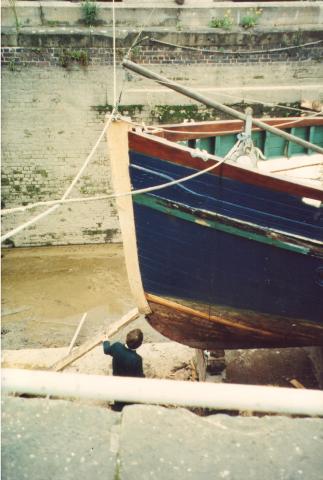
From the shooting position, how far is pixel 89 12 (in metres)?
7.01

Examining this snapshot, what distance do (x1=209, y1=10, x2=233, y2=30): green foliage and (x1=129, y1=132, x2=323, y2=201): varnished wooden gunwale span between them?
4.87 metres

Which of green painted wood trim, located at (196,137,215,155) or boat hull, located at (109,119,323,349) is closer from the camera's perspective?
boat hull, located at (109,119,323,349)

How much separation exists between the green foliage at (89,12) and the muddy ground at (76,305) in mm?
4254

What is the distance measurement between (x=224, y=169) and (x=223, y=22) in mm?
5018

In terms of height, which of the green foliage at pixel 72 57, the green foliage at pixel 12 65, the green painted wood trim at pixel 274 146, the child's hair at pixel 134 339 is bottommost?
the child's hair at pixel 134 339

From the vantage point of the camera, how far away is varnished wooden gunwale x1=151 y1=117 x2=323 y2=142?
4.82m

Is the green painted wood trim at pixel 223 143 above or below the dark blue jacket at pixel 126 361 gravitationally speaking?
above

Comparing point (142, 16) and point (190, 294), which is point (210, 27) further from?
point (190, 294)

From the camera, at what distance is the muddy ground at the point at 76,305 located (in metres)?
4.91

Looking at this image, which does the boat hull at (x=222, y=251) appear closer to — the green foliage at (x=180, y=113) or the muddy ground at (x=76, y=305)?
the muddy ground at (x=76, y=305)

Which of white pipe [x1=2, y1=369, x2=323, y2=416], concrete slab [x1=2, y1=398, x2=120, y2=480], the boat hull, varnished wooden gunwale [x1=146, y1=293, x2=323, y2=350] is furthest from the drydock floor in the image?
varnished wooden gunwale [x1=146, y1=293, x2=323, y2=350]

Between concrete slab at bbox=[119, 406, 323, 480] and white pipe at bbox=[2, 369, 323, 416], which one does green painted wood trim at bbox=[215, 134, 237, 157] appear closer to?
concrete slab at bbox=[119, 406, 323, 480]

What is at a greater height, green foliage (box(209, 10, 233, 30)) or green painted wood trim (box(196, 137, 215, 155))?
green foliage (box(209, 10, 233, 30))

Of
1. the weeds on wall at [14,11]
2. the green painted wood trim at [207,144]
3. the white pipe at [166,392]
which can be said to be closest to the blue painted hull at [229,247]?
the green painted wood trim at [207,144]
